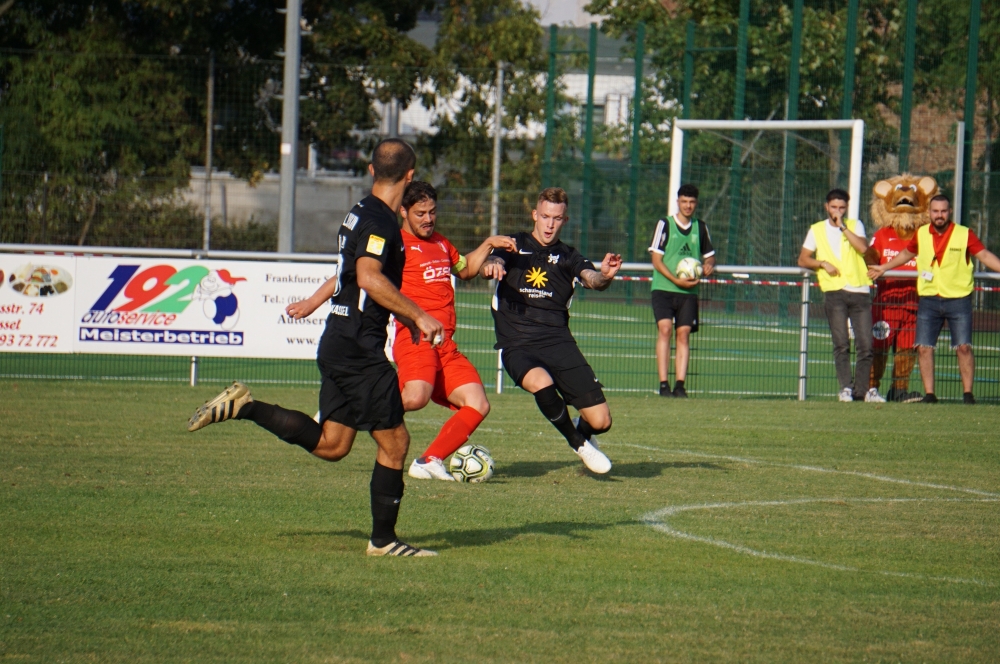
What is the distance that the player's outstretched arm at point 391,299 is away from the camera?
5.64m

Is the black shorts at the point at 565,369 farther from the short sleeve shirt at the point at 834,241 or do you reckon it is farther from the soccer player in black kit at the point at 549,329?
the short sleeve shirt at the point at 834,241

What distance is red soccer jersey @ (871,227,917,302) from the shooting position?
14117 millimetres

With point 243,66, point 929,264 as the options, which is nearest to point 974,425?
point 929,264

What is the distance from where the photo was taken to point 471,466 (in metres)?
8.41

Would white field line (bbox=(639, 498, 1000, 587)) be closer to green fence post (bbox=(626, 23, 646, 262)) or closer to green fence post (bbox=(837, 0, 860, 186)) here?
green fence post (bbox=(837, 0, 860, 186))

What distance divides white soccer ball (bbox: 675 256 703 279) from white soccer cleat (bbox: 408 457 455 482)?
5707mm

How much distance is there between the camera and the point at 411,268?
858 cm

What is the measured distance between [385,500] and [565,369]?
9.97ft

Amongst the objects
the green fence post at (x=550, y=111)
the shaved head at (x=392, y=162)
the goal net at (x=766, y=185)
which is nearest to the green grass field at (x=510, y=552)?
the shaved head at (x=392, y=162)

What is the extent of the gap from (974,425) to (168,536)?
8.31 metres

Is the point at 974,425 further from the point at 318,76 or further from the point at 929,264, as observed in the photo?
the point at 318,76

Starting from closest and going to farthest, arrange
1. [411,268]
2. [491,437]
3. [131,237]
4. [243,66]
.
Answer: [411,268] → [491,437] → [131,237] → [243,66]

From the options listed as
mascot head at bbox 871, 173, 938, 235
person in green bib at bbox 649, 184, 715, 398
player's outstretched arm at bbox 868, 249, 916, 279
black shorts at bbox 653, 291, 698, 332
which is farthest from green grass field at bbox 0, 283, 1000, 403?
mascot head at bbox 871, 173, 938, 235

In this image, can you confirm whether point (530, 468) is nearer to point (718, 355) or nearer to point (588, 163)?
point (718, 355)
